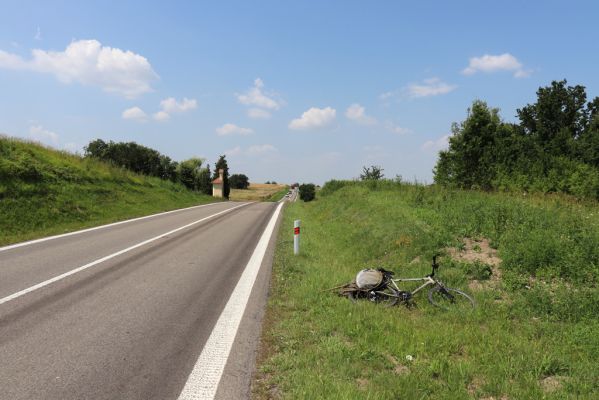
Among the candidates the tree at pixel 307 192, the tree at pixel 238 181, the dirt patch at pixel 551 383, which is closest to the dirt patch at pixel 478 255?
the dirt patch at pixel 551 383

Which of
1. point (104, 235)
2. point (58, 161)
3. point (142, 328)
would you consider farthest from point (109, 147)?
point (142, 328)

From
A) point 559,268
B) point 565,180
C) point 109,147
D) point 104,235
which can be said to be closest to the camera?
point 559,268

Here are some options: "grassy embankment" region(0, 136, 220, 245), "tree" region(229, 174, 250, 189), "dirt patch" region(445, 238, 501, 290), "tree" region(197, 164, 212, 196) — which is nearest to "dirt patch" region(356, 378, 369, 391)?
"dirt patch" region(445, 238, 501, 290)

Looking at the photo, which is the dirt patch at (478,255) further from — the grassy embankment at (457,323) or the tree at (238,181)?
the tree at (238,181)

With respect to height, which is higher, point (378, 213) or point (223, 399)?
point (378, 213)

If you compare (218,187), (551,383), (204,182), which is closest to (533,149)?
(551,383)

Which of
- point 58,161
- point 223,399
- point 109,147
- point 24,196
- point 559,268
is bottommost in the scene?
point 223,399

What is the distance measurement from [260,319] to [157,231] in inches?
368

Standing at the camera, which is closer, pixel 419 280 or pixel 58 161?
pixel 419 280

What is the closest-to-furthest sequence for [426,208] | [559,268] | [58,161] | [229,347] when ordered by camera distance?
[229,347], [559,268], [426,208], [58,161]

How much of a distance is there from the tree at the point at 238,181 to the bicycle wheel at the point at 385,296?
130 m

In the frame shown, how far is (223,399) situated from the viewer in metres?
3.36

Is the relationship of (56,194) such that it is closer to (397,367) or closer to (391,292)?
(391,292)

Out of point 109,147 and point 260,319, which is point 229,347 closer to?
point 260,319
